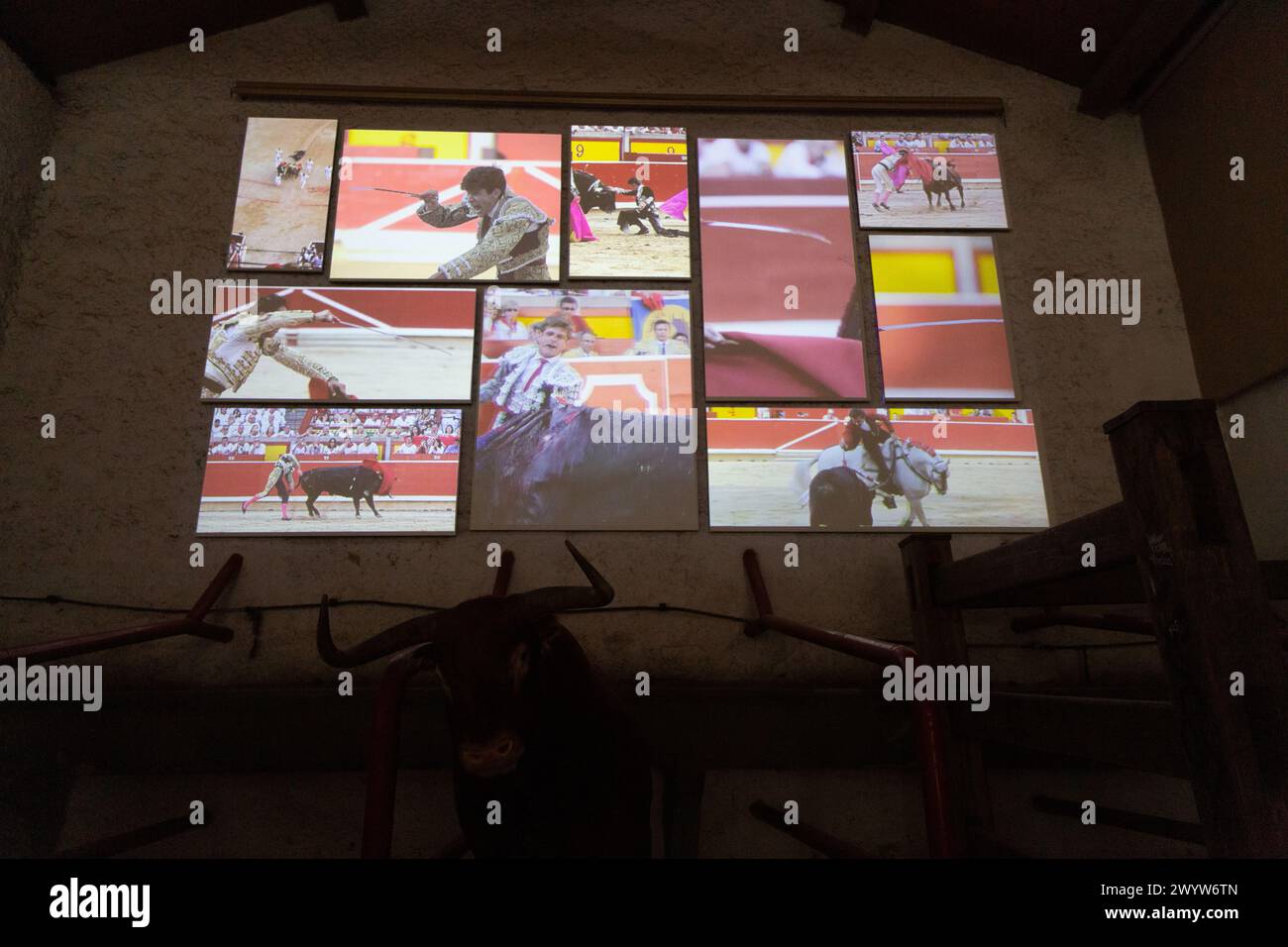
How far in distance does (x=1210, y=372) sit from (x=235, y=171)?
5.17m

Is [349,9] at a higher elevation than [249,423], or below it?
higher

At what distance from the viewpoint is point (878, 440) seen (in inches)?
148

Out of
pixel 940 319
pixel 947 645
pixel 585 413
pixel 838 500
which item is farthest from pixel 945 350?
pixel 585 413

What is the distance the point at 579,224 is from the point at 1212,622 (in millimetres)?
3404

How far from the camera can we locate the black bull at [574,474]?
11.7 ft

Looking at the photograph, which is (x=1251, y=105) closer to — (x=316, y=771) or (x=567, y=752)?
(x=567, y=752)

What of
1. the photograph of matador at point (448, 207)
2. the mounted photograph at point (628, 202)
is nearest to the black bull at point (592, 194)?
the mounted photograph at point (628, 202)

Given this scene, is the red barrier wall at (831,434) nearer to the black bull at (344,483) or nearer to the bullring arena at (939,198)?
the bullring arena at (939,198)

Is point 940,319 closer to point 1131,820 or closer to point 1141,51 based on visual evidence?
point 1141,51

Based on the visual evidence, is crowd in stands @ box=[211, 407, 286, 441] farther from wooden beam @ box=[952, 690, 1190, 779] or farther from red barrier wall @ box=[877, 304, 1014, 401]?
wooden beam @ box=[952, 690, 1190, 779]

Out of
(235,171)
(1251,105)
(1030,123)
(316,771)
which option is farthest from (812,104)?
(316,771)

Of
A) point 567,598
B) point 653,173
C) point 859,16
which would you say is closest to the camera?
point 567,598

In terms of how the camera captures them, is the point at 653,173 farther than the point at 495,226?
Yes

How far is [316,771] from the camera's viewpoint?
3221mm
